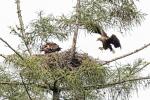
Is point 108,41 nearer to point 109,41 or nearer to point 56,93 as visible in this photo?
point 109,41

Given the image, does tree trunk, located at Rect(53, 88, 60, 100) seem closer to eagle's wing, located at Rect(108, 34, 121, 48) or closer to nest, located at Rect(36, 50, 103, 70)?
nest, located at Rect(36, 50, 103, 70)

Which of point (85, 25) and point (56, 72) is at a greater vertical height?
point (85, 25)

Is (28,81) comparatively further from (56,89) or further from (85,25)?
(85,25)

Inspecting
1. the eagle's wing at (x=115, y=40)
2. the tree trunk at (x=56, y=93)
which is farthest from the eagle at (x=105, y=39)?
the tree trunk at (x=56, y=93)

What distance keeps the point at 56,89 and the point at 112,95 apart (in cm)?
60

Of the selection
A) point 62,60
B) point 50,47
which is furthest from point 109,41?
point 50,47

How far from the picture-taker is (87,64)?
17.0 feet

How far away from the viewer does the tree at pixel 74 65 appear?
5.21 m

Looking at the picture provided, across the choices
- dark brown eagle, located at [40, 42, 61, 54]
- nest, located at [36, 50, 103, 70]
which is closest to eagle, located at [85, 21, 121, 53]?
nest, located at [36, 50, 103, 70]

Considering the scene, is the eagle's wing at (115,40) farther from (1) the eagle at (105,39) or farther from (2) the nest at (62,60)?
(2) the nest at (62,60)

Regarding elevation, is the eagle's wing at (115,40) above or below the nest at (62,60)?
above

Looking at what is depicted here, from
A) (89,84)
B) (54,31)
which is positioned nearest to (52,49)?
(54,31)

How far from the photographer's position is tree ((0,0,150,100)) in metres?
5.21

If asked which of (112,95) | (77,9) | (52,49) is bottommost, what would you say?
(112,95)
